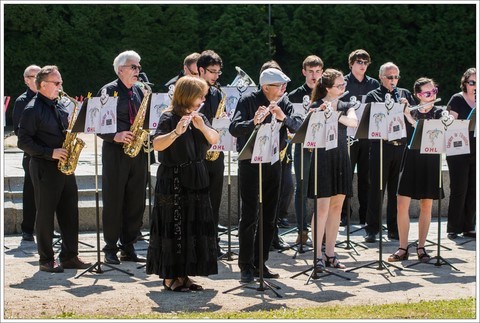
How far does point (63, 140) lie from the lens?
9227 millimetres

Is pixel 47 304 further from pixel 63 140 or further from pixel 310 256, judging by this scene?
pixel 310 256

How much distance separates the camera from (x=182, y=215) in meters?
8.21

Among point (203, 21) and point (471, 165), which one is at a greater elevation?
point (203, 21)

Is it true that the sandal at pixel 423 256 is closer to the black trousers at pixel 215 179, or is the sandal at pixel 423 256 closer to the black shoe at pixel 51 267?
the black trousers at pixel 215 179

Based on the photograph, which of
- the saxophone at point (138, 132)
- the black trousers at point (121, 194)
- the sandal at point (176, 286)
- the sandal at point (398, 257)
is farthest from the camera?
the sandal at point (398, 257)

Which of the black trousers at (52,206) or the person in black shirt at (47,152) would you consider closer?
the person in black shirt at (47,152)

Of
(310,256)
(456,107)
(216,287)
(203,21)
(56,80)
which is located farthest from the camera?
(203,21)

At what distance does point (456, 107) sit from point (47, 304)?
546 cm

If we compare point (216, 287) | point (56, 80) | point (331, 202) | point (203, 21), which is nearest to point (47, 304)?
point (216, 287)

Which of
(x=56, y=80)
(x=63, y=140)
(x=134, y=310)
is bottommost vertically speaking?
(x=134, y=310)

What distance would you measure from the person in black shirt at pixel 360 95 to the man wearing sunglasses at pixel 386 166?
1.12 ft

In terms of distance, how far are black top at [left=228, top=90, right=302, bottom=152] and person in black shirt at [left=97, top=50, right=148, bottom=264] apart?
1393mm

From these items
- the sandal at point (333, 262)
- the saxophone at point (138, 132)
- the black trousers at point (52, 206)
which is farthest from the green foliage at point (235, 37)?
the sandal at point (333, 262)

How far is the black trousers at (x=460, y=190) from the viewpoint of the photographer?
11398 mm
